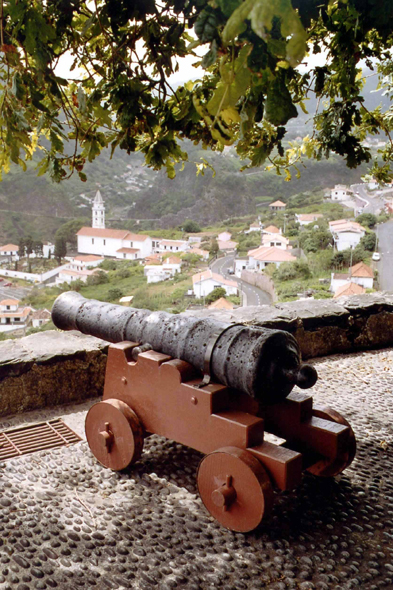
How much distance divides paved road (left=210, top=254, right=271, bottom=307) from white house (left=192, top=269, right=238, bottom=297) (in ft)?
0.40

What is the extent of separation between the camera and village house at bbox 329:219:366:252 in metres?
6.97

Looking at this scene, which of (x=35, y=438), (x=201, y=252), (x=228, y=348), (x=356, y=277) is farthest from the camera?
(x=201, y=252)

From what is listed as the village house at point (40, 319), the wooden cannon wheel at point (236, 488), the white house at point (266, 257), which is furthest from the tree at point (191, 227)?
the wooden cannon wheel at point (236, 488)

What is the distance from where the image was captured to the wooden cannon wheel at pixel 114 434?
268cm

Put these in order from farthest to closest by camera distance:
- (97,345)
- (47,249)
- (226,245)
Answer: (226,245), (47,249), (97,345)

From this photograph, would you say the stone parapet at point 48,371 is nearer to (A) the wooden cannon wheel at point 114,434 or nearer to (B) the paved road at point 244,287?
(A) the wooden cannon wheel at point 114,434

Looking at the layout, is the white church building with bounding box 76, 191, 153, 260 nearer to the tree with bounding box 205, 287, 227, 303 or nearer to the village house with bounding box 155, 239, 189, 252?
the village house with bounding box 155, 239, 189, 252

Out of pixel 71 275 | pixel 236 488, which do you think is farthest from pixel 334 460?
pixel 71 275

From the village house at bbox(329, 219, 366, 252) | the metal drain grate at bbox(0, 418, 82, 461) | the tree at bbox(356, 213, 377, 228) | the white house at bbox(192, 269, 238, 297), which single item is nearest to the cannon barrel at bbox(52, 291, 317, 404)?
the metal drain grate at bbox(0, 418, 82, 461)

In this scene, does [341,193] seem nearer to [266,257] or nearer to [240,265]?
[266,257]

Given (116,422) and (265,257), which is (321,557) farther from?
(265,257)

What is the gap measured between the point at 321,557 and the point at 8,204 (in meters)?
6.11

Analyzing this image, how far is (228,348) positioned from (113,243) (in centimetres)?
449

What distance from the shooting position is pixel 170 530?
222 cm
